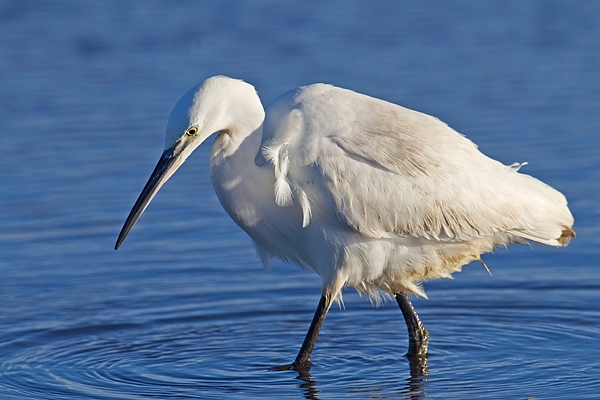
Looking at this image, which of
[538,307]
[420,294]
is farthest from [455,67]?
[420,294]

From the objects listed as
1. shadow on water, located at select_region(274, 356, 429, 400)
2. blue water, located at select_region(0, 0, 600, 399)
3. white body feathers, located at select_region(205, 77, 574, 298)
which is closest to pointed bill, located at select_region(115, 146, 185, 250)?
white body feathers, located at select_region(205, 77, 574, 298)

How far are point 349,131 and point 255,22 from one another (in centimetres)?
1057

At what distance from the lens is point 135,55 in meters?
16.3

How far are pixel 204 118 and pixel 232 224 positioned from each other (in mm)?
3642

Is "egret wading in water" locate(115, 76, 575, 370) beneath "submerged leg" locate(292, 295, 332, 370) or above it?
above

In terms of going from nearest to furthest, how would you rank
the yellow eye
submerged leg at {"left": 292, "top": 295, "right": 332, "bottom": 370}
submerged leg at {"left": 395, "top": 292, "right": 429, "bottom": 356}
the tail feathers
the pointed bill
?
the yellow eye
the pointed bill
submerged leg at {"left": 292, "top": 295, "right": 332, "bottom": 370}
the tail feathers
submerged leg at {"left": 395, "top": 292, "right": 429, "bottom": 356}

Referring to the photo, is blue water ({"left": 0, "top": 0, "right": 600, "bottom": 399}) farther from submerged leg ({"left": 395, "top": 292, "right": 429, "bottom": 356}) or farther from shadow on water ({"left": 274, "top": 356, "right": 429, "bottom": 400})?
submerged leg ({"left": 395, "top": 292, "right": 429, "bottom": 356})

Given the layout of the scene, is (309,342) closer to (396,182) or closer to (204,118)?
(396,182)

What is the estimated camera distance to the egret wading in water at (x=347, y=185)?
23.9ft

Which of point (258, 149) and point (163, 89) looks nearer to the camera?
point (258, 149)

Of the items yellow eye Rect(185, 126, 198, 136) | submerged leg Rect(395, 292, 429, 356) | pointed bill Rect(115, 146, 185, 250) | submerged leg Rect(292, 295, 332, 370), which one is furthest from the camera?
Result: submerged leg Rect(395, 292, 429, 356)

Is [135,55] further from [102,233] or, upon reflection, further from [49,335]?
[49,335]

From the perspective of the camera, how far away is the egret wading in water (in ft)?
23.9

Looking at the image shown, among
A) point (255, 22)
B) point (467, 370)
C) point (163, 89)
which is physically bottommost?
point (467, 370)
